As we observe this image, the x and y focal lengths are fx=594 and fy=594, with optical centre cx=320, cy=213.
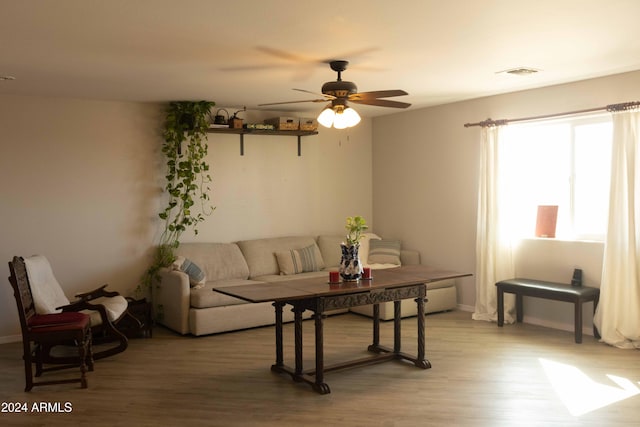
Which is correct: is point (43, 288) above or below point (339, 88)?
below

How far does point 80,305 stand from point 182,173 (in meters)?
1.99

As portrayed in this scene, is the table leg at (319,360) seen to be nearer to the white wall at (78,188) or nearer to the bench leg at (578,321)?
the bench leg at (578,321)

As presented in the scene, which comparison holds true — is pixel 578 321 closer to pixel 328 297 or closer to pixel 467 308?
pixel 467 308

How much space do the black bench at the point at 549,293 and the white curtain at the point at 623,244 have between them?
147 mm

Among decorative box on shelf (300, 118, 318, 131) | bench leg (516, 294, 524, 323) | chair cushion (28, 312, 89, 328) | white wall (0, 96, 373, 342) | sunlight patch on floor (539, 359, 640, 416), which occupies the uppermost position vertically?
decorative box on shelf (300, 118, 318, 131)

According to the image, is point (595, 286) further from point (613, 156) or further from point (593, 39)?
point (593, 39)

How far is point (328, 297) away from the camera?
13.9ft

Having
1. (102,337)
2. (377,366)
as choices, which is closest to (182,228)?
(102,337)

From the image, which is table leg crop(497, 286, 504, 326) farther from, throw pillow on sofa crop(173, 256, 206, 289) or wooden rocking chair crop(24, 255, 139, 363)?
wooden rocking chair crop(24, 255, 139, 363)

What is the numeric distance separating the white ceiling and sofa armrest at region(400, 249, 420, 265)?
223 centimetres

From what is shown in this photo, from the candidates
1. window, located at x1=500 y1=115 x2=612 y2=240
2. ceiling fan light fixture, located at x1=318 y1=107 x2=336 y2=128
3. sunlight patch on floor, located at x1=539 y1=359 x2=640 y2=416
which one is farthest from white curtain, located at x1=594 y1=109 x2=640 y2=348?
ceiling fan light fixture, located at x1=318 y1=107 x2=336 y2=128

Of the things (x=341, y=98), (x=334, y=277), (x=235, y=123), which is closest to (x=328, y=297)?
(x=334, y=277)

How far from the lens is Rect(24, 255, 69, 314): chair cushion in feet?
15.1

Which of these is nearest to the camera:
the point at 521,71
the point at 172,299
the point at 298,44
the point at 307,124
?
the point at 298,44
